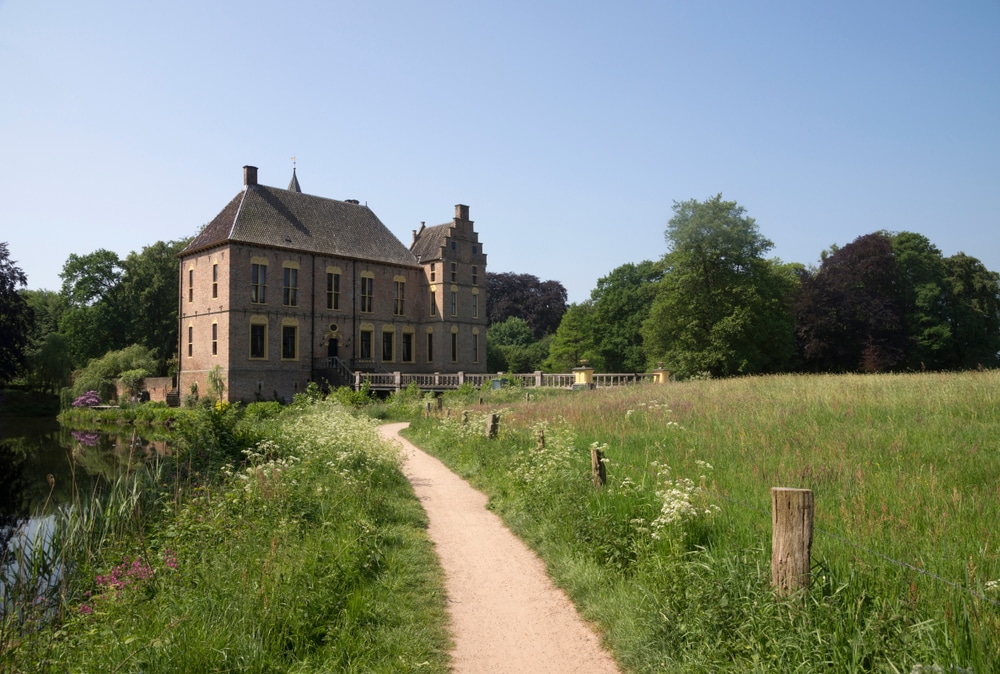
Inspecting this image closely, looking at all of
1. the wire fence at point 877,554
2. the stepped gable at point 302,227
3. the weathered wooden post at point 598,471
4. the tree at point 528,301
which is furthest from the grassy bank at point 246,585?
the tree at point 528,301

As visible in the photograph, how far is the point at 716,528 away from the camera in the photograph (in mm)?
6047

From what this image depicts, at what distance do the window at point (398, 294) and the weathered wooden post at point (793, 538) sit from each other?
4060 centimetres

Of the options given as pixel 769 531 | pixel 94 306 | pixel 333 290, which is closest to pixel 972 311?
pixel 333 290

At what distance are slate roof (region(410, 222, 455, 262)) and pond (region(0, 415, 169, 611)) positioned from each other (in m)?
22.0

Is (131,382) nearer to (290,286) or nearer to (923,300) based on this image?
(290,286)

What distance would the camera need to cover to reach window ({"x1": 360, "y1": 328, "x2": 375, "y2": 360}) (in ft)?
139

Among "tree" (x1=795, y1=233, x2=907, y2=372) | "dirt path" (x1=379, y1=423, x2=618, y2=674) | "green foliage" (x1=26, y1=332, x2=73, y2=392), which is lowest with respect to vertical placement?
"dirt path" (x1=379, y1=423, x2=618, y2=674)

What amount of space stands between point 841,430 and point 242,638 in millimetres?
8449

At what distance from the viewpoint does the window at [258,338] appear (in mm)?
37031

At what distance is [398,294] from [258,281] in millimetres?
9786

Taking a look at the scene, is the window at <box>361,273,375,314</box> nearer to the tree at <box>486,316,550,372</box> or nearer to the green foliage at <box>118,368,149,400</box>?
the green foliage at <box>118,368,149,400</box>

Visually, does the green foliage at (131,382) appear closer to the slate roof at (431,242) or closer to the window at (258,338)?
the window at (258,338)

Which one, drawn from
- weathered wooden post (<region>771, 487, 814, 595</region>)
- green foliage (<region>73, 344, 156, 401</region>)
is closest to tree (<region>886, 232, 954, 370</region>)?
weathered wooden post (<region>771, 487, 814, 595</region>)

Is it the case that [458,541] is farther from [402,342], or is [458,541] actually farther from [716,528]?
[402,342]
